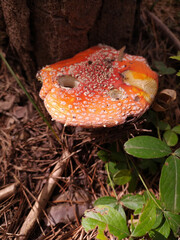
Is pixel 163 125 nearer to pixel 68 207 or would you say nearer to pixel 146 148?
pixel 146 148

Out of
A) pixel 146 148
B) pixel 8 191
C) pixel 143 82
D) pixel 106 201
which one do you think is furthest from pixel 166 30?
pixel 8 191

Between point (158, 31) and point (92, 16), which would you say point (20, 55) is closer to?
point (92, 16)

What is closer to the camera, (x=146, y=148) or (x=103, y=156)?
(x=146, y=148)

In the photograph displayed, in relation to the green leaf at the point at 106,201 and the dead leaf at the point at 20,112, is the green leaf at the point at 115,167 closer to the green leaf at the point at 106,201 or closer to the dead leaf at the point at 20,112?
the green leaf at the point at 106,201

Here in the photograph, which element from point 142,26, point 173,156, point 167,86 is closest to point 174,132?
point 173,156

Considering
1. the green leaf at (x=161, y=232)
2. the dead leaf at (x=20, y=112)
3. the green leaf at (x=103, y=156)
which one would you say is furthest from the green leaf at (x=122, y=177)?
the dead leaf at (x=20, y=112)

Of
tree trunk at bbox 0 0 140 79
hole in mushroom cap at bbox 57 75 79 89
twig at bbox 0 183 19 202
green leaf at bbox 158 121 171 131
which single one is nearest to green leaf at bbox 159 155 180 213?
green leaf at bbox 158 121 171 131
